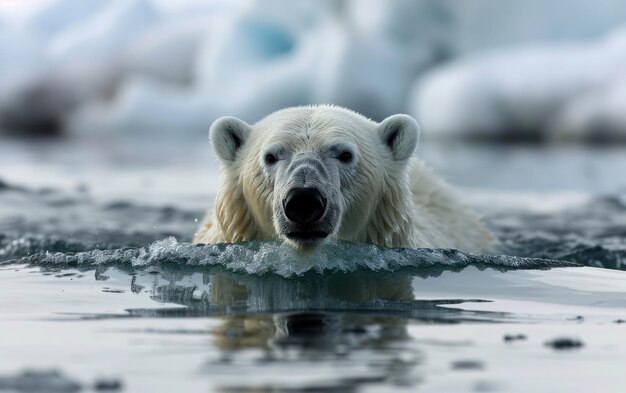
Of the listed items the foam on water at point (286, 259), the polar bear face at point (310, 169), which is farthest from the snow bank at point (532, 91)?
the polar bear face at point (310, 169)

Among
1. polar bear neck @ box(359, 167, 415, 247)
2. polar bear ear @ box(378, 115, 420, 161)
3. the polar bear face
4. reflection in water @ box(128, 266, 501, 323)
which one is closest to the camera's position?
reflection in water @ box(128, 266, 501, 323)

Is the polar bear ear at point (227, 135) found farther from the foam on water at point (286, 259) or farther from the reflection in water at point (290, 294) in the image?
the reflection in water at point (290, 294)

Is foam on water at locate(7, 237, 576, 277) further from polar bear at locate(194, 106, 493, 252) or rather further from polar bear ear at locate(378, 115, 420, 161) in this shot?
polar bear ear at locate(378, 115, 420, 161)

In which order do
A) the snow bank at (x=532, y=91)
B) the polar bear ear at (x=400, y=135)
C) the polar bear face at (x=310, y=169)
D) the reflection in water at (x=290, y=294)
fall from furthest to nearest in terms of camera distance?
1. the snow bank at (x=532, y=91)
2. the polar bear ear at (x=400, y=135)
3. the polar bear face at (x=310, y=169)
4. the reflection in water at (x=290, y=294)

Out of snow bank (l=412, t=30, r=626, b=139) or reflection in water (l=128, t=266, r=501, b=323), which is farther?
snow bank (l=412, t=30, r=626, b=139)

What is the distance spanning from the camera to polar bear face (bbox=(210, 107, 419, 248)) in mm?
4836

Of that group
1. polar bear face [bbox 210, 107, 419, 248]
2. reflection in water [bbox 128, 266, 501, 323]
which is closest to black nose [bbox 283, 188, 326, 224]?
polar bear face [bbox 210, 107, 419, 248]

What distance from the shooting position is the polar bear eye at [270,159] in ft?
17.2

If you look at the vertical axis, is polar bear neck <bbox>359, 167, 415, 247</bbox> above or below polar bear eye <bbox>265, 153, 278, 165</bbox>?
below

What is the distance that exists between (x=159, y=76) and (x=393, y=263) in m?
22.4

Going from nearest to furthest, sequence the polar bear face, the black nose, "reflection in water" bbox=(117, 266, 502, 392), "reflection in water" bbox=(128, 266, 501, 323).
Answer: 1. "reflection in water" bbox=(117, 266, 502, 392)
2. "reflection in water" bbox=(128, 266, 501, 323)
3. the black nose
4. the polar bear face

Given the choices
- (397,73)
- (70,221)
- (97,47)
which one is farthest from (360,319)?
(97,47)

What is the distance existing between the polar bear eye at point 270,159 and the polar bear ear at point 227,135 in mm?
512

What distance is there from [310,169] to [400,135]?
3.20 feet
